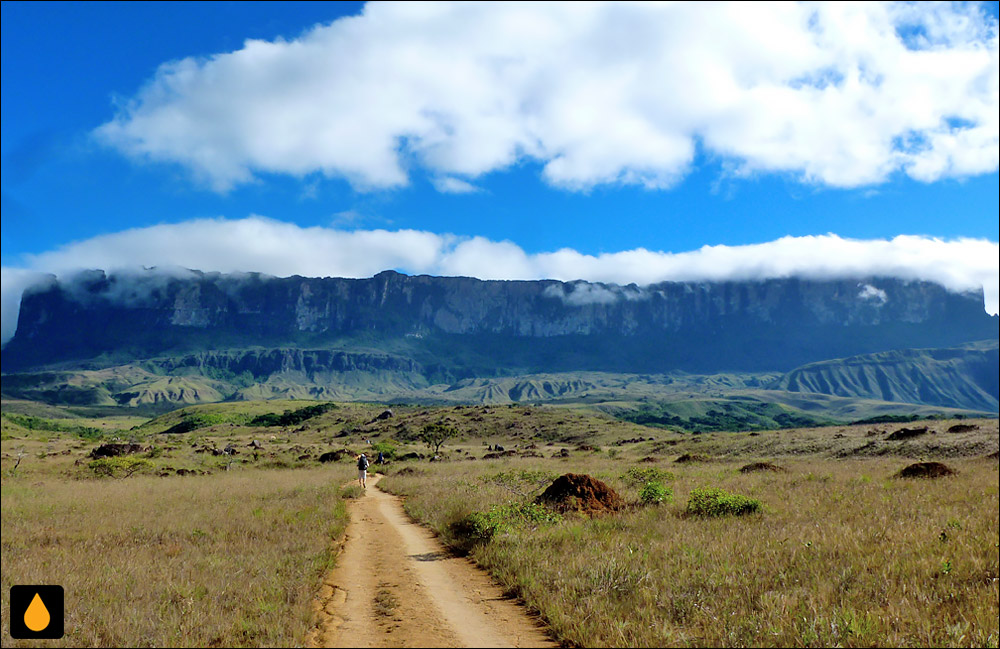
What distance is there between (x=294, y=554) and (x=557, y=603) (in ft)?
23.9

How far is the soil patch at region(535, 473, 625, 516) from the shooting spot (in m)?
18.3

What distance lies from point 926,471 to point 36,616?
2943 cm

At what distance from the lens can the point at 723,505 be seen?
17203mm

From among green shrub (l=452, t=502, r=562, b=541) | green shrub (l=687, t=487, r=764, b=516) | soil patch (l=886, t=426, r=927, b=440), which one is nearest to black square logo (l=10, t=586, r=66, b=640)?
green shrub (l=452, t=502, r=562, b=541)

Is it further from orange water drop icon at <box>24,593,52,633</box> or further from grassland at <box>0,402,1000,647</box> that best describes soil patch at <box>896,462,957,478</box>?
orange water drop icon at <box>24,593,52,633</box>

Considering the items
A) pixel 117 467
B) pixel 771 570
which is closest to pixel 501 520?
pixel 771 570

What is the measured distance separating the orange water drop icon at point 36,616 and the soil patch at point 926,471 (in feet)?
94.4

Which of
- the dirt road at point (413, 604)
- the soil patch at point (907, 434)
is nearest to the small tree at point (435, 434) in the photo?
the soil patch at point (907, 434)

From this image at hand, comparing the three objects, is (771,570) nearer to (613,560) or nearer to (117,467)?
(613,560)

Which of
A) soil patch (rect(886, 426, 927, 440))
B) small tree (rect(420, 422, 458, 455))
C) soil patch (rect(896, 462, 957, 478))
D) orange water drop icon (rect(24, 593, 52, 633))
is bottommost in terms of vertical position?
small tree (rect(420, 422, 458, 455))

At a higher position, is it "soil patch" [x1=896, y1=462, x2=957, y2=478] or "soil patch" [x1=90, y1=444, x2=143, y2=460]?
"soil patch" [x1=896, y1=462, x2=957, y2=478]

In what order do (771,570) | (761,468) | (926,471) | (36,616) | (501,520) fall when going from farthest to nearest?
(761,468) < (926,471) < (501,520) < (771,570) < (36,616)

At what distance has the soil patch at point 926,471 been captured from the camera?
23802 millimetres

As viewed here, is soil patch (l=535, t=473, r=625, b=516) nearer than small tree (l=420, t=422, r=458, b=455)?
Yes
